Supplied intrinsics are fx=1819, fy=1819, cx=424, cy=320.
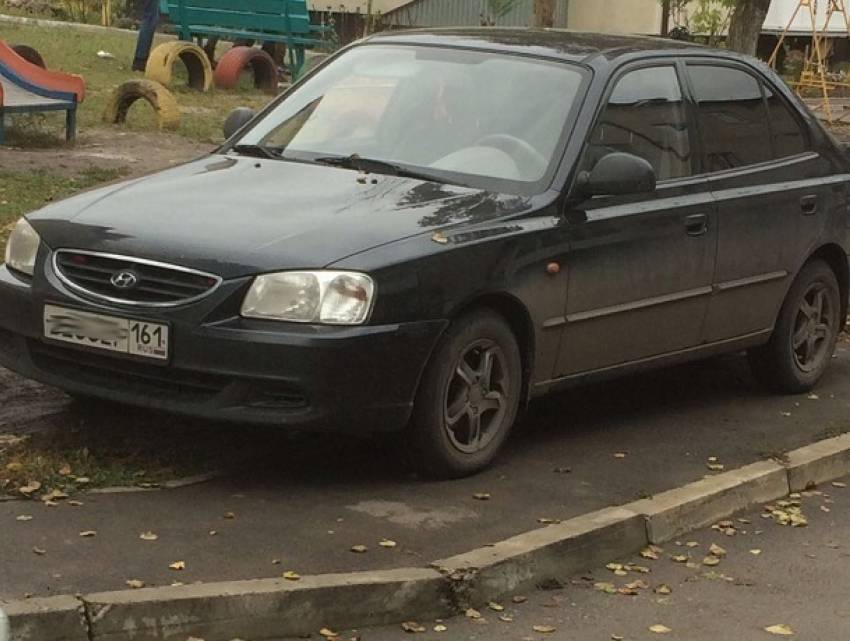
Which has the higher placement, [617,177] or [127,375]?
[617,177]

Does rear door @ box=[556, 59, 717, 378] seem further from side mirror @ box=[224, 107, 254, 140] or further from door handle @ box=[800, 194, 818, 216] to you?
side mirror @ box=[224, 107, 254, 140]

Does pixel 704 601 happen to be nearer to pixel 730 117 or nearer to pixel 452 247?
pixel 452 247

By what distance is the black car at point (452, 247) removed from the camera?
252 inches

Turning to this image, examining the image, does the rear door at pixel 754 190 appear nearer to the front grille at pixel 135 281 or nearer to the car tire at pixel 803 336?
the car tire at pixel 803 336

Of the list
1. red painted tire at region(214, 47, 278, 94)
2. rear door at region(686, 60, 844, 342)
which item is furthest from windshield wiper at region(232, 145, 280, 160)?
red painted tire at region(214, 47, 278, 94)

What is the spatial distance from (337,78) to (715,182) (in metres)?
1.80

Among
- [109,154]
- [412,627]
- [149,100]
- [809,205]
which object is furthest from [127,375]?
[149,100]

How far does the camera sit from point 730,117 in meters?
8.71

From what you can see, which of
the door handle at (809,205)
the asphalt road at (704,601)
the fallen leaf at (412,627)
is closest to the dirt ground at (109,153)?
the door handle at (809,205)

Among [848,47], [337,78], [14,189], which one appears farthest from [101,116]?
[848,47]

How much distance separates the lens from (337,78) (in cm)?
825

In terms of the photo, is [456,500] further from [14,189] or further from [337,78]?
[14,189]

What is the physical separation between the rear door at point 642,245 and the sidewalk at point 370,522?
481mm

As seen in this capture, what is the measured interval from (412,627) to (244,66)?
54.8 ft
